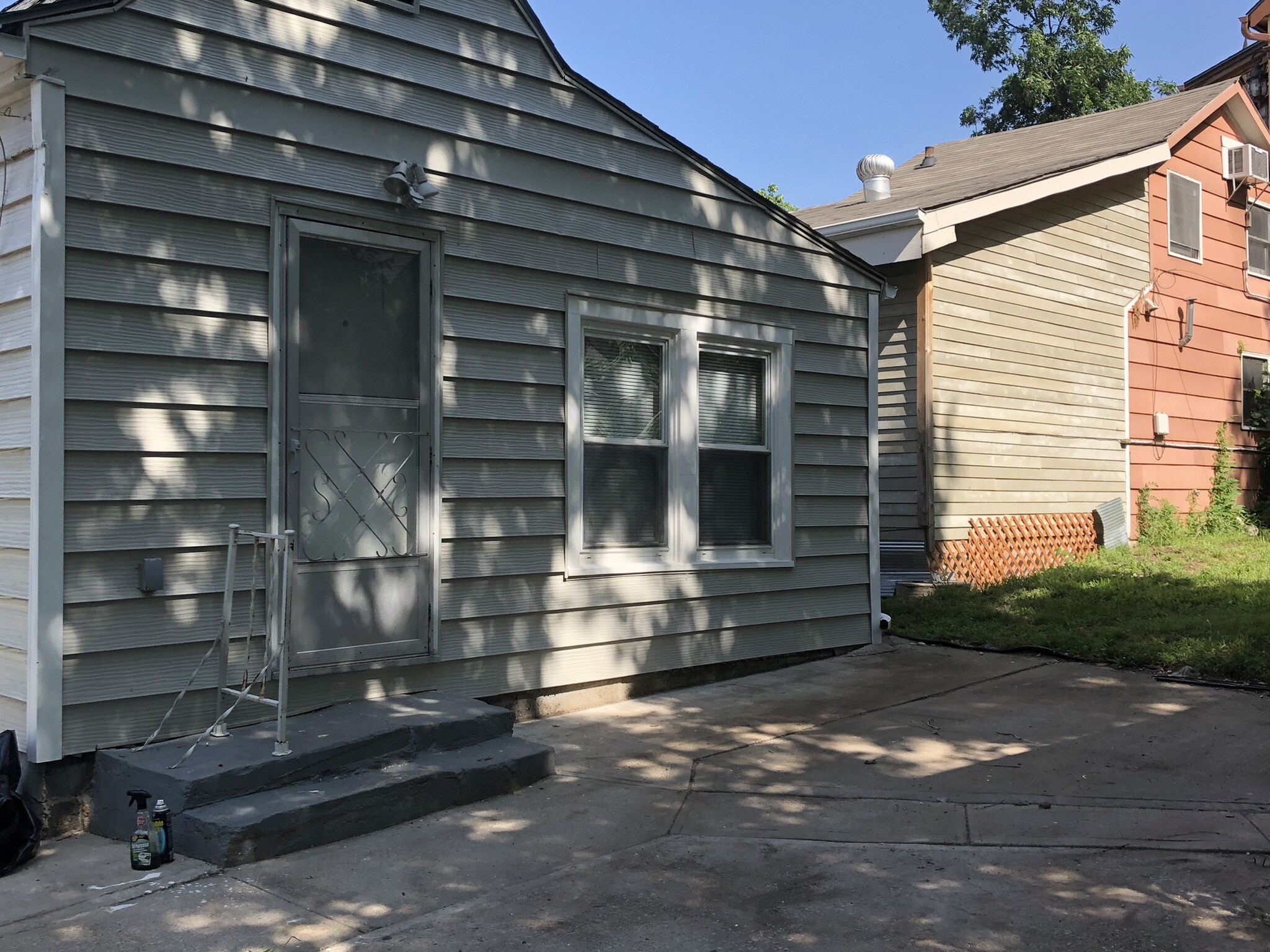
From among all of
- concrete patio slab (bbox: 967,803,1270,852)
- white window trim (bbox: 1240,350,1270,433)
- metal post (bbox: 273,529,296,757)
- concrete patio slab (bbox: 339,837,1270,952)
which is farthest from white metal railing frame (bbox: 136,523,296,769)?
white window trim (bbox: 1240,350,1270,433)

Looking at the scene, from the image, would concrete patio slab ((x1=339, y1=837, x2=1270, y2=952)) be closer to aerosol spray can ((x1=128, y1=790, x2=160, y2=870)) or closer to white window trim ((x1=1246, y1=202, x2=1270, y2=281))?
aerosol spray can ((x1=128, y1=790, x2=160, y2=870))

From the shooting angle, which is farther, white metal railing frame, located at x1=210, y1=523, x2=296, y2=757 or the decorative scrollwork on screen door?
the decorative scrollwork on screen door

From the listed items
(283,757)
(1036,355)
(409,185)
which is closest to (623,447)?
(409,185)

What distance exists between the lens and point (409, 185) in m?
5.71

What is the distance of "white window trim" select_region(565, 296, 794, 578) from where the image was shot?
657 centimetres

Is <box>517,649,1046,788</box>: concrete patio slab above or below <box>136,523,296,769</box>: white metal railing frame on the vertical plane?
below

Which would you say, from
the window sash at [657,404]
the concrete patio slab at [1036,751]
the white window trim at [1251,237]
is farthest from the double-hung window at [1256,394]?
the window sash at [657,404]

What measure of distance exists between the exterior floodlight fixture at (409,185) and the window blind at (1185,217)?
11.2 m

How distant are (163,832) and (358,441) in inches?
85.7

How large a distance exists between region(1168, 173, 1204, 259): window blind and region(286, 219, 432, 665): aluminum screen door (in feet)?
37.1

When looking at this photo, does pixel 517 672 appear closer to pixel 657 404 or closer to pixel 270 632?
pixel 270 632

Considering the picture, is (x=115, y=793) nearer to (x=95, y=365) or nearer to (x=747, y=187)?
(x=95, y=365)

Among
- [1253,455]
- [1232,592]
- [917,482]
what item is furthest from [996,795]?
[1253,455]

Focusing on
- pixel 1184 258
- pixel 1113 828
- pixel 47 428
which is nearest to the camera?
pixel 1113 828
